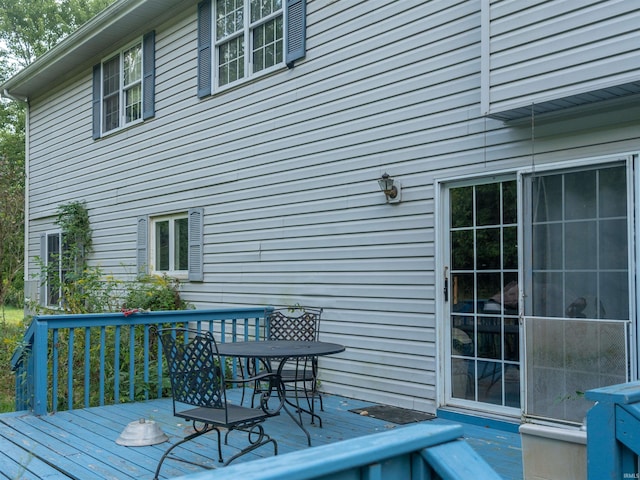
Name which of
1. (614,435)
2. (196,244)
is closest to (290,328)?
(196,244)

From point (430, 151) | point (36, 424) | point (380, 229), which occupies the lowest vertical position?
point (36, 424)

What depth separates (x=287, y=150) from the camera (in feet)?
22.7

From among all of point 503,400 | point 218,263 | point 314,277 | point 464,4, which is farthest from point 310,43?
point 503,400

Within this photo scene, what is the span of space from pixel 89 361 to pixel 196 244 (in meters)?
3.00

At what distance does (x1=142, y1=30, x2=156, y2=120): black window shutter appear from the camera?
30.8 feet

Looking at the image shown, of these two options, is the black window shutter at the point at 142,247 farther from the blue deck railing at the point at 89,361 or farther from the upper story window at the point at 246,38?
the upper story window at the point at 246,38

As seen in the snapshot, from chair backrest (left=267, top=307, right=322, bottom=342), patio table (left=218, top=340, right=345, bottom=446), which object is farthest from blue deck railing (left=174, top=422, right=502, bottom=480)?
chair backrest (left=267, top=307, right=322, bottom=342)

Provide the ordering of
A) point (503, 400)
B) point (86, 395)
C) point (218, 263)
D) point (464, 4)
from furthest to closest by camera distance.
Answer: point (218, 263)
point (86, 395)
point (464, 4)
point (503, 400)

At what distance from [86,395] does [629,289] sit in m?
4.47

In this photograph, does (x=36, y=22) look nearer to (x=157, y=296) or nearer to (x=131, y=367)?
(x=157, y=296)

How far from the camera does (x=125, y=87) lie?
10.1 metres

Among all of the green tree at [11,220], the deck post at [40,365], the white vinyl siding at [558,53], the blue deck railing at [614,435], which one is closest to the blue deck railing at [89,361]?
the deck post at [40,365]

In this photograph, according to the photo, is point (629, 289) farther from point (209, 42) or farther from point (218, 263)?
point (209, 42)

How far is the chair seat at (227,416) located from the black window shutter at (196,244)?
4440 mm
